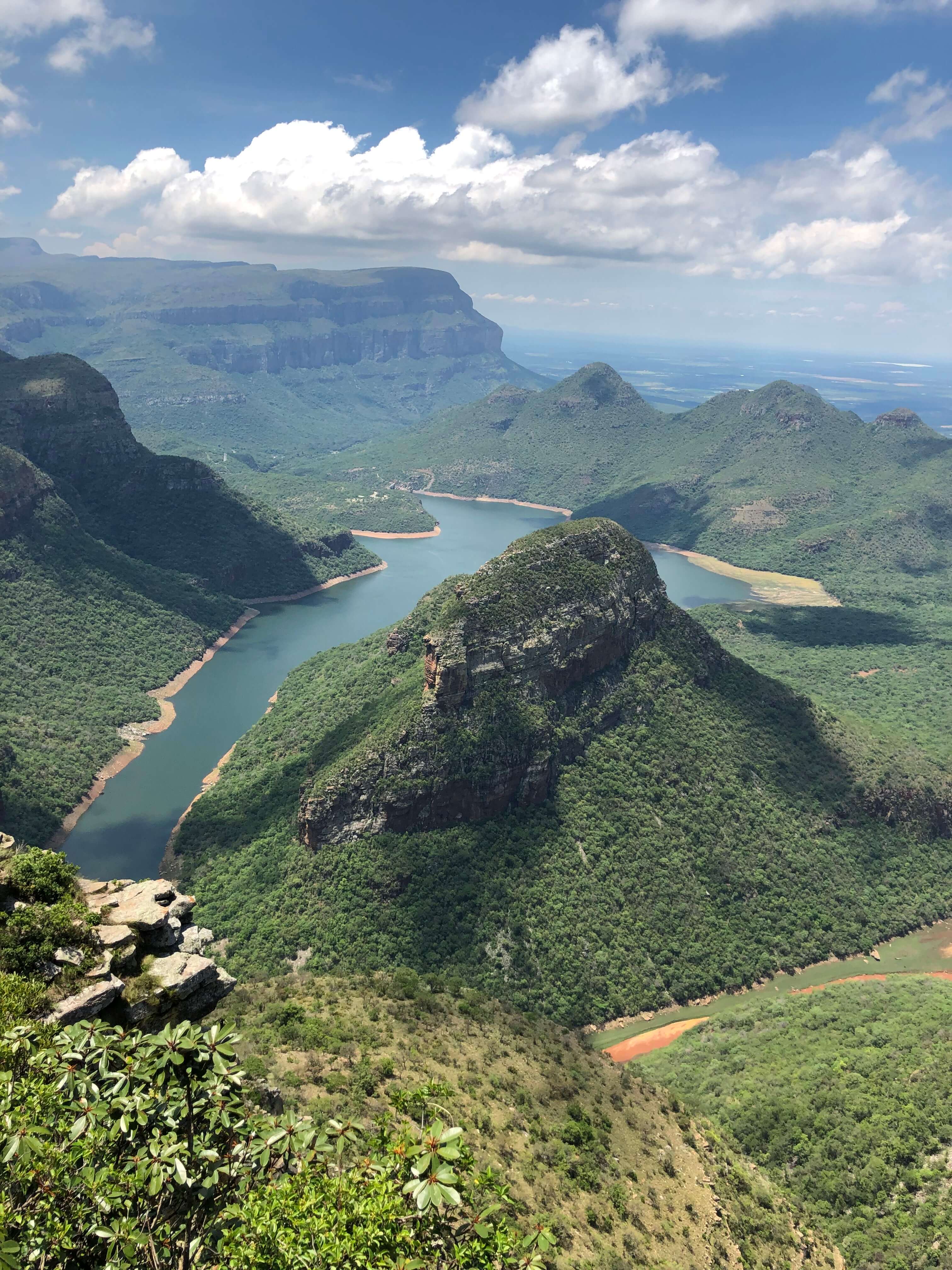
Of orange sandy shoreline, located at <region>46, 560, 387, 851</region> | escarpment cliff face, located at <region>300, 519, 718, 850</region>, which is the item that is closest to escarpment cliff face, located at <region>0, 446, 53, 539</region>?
orange sandy shoreline, located at <region>46, 560, 387, 851</region>

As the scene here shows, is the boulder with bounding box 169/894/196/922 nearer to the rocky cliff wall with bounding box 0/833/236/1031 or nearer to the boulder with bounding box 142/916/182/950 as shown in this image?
the rocky cliff wall with bounding box 0/833/236/1031

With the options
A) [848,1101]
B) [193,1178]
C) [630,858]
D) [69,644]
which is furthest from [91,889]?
[69,644]

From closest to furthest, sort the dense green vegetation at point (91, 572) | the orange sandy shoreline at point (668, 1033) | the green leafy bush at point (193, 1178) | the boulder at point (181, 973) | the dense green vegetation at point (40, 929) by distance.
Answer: the green leafy bush at point (193, 1178) → the dense green vegetation at point (40, 929) → the boulder at point (181, 973) → the orange sandy shoreline at point (668, 1033) → the dense green vegetation at point (91, 572)

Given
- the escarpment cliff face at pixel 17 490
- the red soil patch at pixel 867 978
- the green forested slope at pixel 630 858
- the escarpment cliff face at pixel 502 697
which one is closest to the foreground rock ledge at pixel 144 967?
the green forested slope at pixel 630 858

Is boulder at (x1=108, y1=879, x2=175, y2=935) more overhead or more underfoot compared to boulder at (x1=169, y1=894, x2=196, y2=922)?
more overhead

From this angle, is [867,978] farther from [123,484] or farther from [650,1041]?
[123,484]

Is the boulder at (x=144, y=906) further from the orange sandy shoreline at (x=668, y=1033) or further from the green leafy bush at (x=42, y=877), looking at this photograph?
the orange sandy shoreline at (x=668, y=1033)
